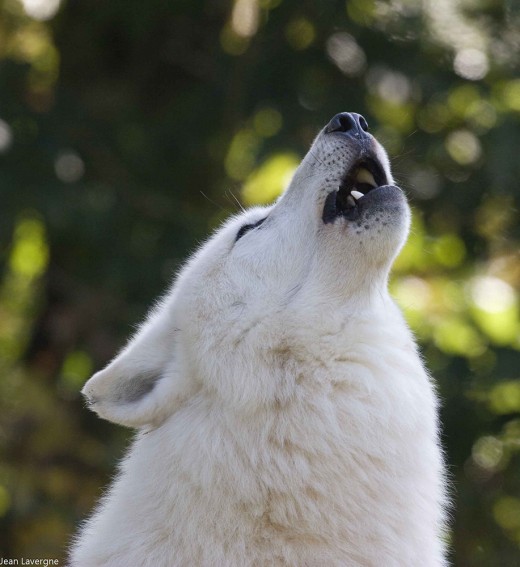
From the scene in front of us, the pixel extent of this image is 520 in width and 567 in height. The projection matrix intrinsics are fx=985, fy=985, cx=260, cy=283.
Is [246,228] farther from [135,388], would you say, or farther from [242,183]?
[242,183]

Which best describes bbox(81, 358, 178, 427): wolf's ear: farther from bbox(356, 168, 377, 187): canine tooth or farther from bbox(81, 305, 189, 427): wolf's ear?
bbox(356, 168, 377, 187): canine tooth

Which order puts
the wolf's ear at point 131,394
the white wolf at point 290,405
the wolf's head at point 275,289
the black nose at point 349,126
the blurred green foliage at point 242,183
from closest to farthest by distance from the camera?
the white wolf at point 290,405 < the wolf's head at point 275,289 < the wolf's ear at point 131,394 < the black nose at point 349,126 < the blurred green foliage at point 242,183

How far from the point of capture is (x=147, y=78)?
8609 millimetres

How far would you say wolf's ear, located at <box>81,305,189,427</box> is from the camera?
12.1 ft

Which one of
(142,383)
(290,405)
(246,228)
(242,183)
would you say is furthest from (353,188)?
(242,183)

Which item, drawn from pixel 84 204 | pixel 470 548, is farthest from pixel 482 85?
pixel 470 548

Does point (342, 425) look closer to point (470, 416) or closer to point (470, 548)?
point (470, 416)

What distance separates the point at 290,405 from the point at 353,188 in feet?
3.20

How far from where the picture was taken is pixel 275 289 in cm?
368

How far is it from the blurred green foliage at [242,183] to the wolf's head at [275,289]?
3.14 metres

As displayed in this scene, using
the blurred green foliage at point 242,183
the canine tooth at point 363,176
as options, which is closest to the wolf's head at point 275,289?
the canine tooth at point 363,176

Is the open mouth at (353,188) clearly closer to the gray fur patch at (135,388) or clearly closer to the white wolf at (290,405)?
the white wolf at (290,405)

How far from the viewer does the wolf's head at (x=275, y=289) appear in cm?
356

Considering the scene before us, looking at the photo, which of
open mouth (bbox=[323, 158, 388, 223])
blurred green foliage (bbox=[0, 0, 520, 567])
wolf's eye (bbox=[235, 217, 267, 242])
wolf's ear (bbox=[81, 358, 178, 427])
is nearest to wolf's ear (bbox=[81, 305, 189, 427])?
wolf's ear (bbox=[81, 358, 178, 427])
